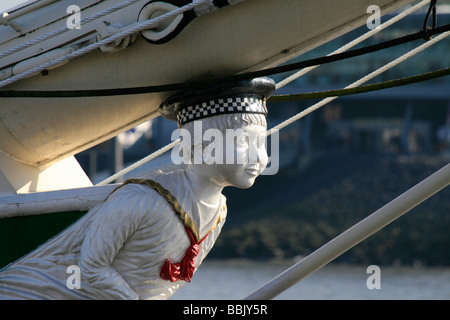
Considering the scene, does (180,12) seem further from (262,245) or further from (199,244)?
(262,245)

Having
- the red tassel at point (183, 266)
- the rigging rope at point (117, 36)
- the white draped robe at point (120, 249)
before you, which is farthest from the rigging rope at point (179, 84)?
the red tassel at point (183, 266)

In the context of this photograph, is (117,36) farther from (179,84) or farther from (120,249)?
(120,249)

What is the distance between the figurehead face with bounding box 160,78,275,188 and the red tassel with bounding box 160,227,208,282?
7.9 inches

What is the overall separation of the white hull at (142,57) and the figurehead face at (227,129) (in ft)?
0.29

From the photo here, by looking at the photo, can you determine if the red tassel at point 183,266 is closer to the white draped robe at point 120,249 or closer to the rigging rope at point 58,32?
the white draped robe at point 120,249

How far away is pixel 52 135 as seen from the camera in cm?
242

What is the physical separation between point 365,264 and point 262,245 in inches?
99.3

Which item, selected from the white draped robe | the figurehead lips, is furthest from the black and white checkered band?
the white draped robe

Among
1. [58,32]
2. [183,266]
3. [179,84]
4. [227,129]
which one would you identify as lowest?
[183,266]

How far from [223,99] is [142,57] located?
0.83 ft

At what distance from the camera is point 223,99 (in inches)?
86.2

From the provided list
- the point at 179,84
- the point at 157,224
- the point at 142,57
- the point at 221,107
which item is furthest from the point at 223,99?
the point at 157,224

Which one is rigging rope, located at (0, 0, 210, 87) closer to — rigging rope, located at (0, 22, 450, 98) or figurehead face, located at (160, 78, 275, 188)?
rigging rope, located at (0, 22, 450, 98)
